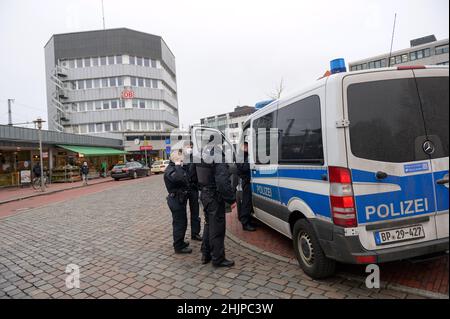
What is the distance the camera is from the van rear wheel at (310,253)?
3303mm

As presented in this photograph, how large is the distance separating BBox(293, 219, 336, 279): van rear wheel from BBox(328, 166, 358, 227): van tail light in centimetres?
56

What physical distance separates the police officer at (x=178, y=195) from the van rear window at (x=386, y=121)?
9.41 feet

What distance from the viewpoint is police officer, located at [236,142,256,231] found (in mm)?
5742

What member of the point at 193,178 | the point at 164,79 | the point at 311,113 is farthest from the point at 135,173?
the point at 164,79

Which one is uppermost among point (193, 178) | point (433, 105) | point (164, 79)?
point (164, 79)

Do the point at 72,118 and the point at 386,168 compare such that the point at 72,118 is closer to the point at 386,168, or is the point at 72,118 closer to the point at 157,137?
the point at 157,137

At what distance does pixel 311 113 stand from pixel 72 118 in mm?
48118

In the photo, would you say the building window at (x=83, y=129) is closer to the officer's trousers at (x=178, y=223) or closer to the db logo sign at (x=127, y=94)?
the db logo sign at (x=127, y=94)

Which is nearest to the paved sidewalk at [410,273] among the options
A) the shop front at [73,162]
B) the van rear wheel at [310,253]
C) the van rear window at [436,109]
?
the van rear wheel at [310,253]

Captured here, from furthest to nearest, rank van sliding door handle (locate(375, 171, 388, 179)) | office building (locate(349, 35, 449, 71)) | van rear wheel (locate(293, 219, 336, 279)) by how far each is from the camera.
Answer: office building (locate(349, 35, 449, 71)) < van rear wheel (locate(293, 219, 336, 279)) < van sliding door handle (locate(375, 171, 388, 179))

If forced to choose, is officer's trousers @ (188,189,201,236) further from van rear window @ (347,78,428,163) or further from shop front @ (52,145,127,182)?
shop front @ (52,145,127,182)

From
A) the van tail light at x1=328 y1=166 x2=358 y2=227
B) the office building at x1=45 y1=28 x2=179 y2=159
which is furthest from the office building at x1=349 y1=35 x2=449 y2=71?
the van tail light at x1=328 y1=166 x2=358 y2=227

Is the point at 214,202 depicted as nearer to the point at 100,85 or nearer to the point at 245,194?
the point at 245,194

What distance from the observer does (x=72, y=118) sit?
43500 mm
